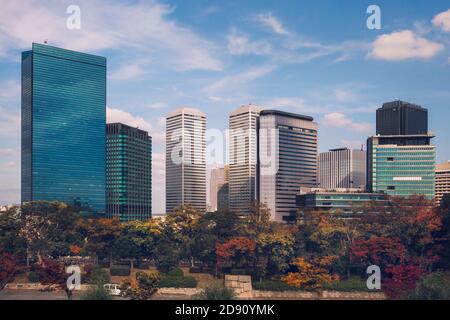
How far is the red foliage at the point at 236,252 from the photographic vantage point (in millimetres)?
47594

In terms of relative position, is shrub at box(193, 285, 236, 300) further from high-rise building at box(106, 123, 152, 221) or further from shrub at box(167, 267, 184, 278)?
high-rise building at box(106, 123, 152, 221)

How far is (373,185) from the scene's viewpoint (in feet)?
331

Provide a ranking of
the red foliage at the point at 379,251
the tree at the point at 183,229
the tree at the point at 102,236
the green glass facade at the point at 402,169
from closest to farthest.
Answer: the red foliage at the point at 379,251
the tree at the point at 183,229
the tree at the point at 102,236
the green glass facade at the point at 402,169

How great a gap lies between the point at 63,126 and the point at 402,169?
71.3 metres

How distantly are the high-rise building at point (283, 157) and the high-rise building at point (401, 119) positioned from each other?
23.4 m

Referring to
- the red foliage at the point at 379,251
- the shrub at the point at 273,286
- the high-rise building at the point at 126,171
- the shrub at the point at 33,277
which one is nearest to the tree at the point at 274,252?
the shrub at the point at 273,286

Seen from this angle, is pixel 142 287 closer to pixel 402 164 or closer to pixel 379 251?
pixel 379 251

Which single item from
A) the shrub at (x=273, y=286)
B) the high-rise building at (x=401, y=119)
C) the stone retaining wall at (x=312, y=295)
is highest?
the high-rise building at (x=401, y=119)

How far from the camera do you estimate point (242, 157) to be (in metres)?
148

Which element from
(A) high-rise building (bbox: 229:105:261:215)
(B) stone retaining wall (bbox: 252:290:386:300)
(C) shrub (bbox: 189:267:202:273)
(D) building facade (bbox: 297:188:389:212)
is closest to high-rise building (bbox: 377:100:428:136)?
(D) building facade (bbox: 297:188:389:212)

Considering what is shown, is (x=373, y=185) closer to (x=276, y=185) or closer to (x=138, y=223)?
(x=276, y=185)

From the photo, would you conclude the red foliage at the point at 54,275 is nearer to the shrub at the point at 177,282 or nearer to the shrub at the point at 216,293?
the shrub at the point at 177,282

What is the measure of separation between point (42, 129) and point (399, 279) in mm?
75881
